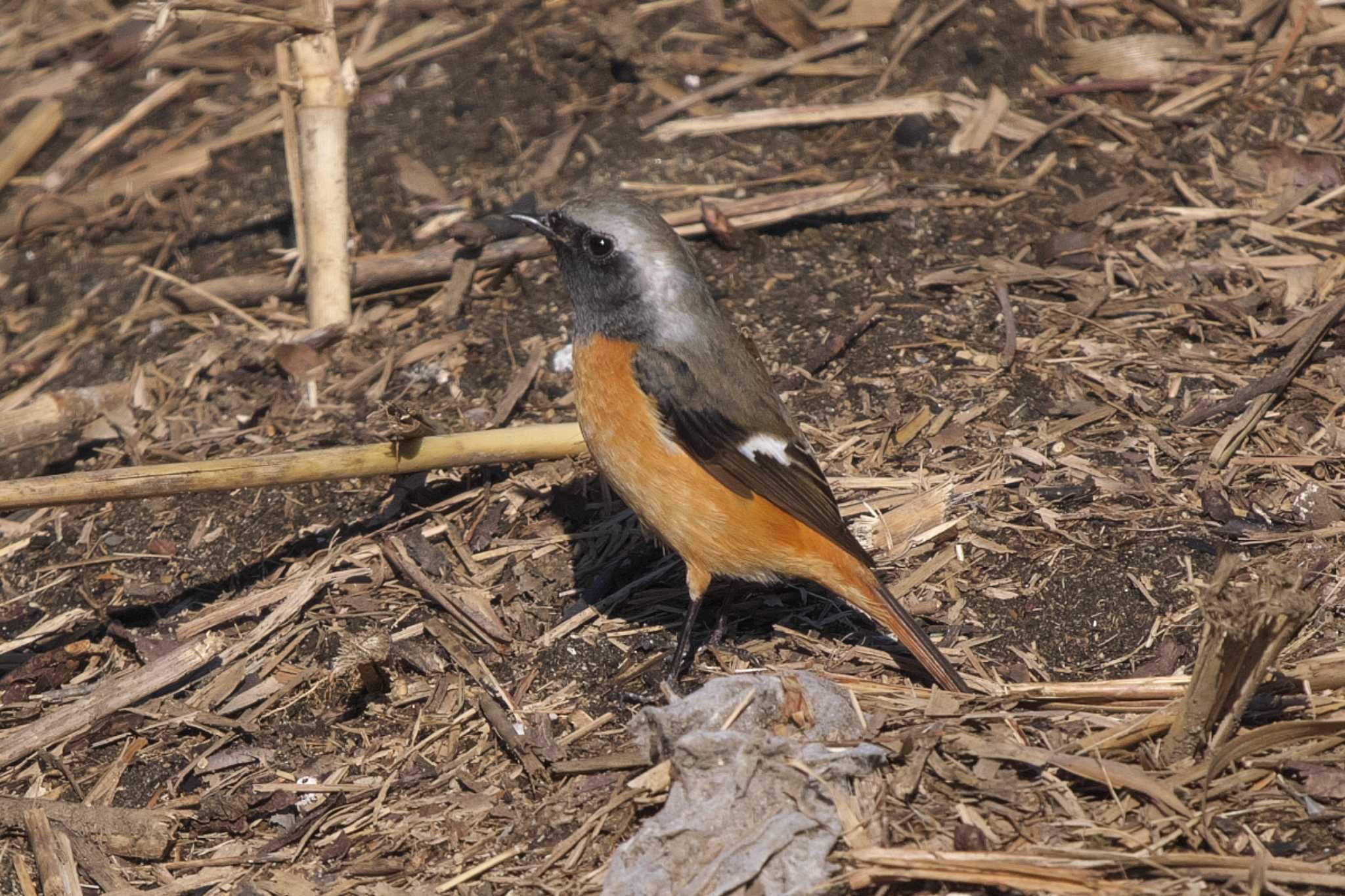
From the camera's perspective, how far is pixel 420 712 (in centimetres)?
454

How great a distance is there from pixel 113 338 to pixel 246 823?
3441 millimetres

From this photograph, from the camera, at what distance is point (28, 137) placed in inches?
316

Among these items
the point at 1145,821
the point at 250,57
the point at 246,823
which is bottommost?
the point at 246,823

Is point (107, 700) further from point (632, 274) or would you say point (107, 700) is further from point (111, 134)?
point (111, 134)

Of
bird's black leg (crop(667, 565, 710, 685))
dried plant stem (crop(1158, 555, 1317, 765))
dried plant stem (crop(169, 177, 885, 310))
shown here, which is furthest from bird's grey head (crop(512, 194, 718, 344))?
dried plant stem (crop(1158, 555, 1317, 765))

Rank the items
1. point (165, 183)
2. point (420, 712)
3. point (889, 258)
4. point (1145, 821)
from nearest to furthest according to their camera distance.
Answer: point (1145, 821), point (420, 712), point (889, 258), point (165, 183)

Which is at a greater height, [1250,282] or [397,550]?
[1250,282]

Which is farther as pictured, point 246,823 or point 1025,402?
point 1025,402

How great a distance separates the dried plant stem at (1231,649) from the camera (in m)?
3.19

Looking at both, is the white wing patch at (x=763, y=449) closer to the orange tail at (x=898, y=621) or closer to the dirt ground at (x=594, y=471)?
the orange tail at (x=898, y=621)

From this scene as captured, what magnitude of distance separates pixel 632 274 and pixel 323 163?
196 cm

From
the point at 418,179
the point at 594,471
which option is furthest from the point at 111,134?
the point at 594,471

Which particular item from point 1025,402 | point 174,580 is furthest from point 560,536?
point 1025,402

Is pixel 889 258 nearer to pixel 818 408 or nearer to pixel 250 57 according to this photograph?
pixel 818 408
